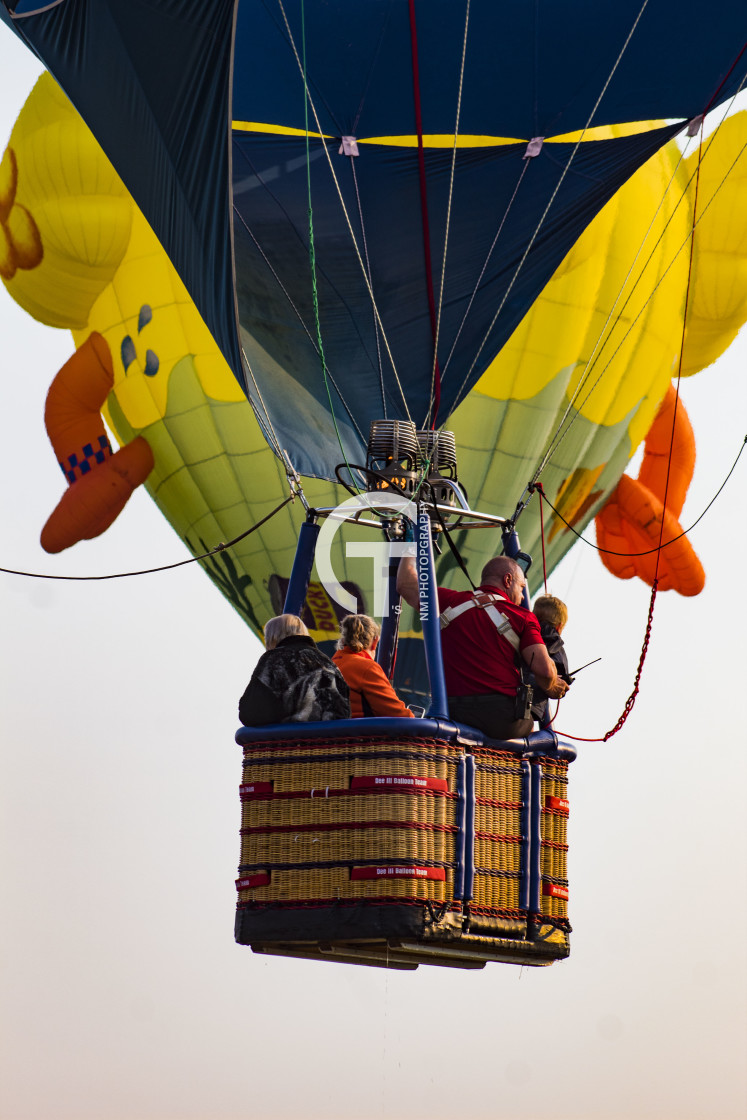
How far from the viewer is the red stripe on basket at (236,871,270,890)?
531 centimetres

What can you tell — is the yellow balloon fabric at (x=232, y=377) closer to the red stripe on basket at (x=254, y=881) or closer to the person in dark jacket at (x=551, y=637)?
the person in dark jacket at (x=551, y=637)

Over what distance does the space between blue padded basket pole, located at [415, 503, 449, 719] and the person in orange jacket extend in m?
0.09

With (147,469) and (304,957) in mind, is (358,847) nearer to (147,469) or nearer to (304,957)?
(304,957)

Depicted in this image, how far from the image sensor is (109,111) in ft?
22.4

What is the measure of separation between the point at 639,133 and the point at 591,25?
59 cm

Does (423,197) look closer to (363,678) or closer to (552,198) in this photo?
(552,198)

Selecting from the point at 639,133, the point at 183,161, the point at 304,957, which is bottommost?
the point at 304,957

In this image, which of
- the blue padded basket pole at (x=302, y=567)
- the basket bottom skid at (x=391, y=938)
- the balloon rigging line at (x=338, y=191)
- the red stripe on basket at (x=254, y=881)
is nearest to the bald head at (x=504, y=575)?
the blue padded basket pole at (x=302, y=567)

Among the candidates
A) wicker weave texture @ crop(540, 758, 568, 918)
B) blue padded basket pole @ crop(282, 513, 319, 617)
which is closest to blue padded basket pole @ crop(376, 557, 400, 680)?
blue padded basket pole @ crop(282, 513, 319, 617)

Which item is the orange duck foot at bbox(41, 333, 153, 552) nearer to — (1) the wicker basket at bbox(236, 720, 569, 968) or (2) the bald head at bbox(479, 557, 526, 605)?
(2) the bald head at bbox(479, 557, 526, 605)

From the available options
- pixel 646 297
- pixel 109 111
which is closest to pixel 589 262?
pixel 646 297

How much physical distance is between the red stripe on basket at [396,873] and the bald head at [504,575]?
832 millimetres

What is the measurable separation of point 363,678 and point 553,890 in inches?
32.5

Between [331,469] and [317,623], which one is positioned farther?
[317,623]
